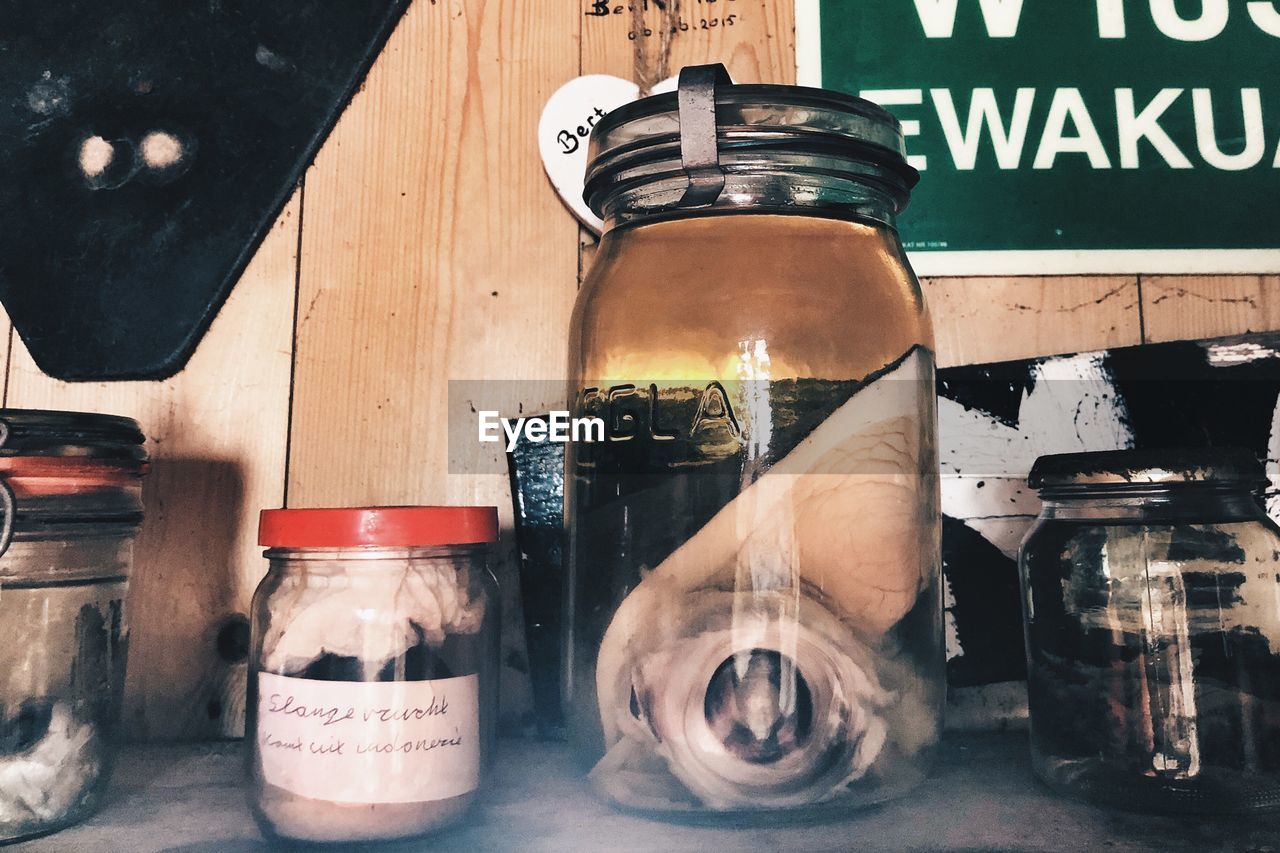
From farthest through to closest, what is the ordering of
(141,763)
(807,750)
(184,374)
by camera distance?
(184,374)
(141,763)
(807,750)

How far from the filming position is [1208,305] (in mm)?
691

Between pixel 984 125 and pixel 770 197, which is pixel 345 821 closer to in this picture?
pixel 770 197

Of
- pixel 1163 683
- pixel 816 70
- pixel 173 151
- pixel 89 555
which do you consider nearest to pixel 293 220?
pixel 173 151

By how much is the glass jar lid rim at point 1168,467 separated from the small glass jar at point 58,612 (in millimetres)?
557

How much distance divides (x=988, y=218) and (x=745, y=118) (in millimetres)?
309

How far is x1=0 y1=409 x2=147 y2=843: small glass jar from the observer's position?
0.45 metres

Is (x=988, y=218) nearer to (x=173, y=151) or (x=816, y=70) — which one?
(x=816, y=70)

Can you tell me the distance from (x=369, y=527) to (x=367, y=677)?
0.25 feet

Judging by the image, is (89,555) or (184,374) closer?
(89,555)

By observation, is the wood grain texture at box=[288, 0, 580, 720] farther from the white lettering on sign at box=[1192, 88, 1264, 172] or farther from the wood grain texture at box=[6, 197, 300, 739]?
the white lettering on sign at box=[1192, 88, 1264, 172]

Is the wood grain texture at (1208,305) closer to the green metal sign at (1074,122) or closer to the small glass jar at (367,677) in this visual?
the green metal sign at (1074,122)

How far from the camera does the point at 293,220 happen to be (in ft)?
2.30

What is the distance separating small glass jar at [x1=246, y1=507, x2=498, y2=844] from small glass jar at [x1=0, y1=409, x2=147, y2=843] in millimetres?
99

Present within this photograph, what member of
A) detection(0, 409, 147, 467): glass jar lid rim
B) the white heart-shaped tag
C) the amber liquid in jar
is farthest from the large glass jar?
detection(0, 409, 147, 467): glass jar lid rim
